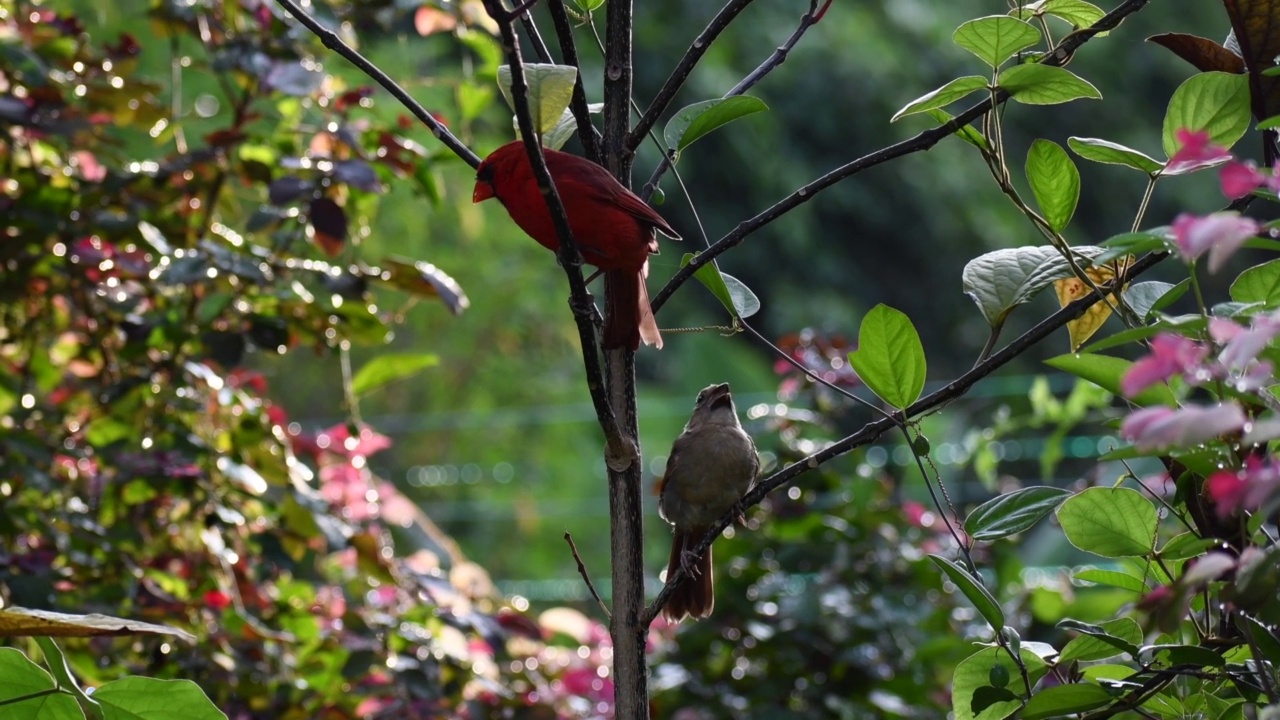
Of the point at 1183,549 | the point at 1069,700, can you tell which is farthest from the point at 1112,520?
the point at 1069,700

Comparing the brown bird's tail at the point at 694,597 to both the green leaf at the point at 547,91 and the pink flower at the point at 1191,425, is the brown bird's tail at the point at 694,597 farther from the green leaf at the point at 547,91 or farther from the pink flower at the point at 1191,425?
the pink flower at the point at 1191,425

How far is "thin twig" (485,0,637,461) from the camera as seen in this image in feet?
2.77

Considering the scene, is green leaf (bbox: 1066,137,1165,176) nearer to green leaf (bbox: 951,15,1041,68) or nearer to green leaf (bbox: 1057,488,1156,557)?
green leaf (bbox: 951,15,1041,68)

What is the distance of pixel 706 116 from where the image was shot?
113 cm

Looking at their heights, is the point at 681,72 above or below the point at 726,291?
above

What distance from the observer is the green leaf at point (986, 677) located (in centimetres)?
108

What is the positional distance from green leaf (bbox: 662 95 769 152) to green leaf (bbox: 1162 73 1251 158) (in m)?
0.34

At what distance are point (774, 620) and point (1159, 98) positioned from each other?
1180 cm

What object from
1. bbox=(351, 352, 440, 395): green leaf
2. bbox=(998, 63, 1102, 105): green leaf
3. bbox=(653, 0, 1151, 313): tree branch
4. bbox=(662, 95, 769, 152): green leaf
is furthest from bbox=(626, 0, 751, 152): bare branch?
bbox=(351, 352, 440, 395): green leaf

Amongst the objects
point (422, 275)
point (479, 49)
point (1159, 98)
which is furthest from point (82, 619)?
point (1159, 98)

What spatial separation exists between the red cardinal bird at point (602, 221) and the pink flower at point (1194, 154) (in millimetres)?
465

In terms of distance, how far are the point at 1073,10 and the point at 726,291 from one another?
0.41 m

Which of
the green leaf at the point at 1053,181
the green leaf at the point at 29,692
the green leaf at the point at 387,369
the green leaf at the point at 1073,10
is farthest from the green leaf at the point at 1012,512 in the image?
the green leaf at the point at 387,369

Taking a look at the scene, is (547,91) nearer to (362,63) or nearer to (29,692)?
(362,63)
